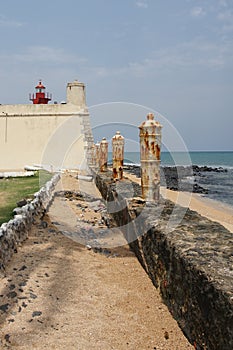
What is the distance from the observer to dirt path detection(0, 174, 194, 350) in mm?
3309

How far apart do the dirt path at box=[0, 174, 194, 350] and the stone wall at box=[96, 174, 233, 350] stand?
207 millimetres

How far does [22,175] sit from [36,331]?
45.3 ft

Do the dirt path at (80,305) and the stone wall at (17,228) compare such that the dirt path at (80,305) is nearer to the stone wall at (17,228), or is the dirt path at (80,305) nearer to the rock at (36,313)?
the rock at (36,313)

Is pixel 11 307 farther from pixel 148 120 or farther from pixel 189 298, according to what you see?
pixel 148 120

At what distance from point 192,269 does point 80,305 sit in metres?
1.52

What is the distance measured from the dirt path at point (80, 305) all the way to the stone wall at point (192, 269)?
21 cm

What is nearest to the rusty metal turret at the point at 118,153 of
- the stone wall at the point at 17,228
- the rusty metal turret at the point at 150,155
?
the stone wall at the point at 17,228

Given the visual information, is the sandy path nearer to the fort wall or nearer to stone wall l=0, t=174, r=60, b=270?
stone wall l=0, t=174, r=60, b=270

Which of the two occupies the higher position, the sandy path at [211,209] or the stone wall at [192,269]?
the stone wall at [192,269]

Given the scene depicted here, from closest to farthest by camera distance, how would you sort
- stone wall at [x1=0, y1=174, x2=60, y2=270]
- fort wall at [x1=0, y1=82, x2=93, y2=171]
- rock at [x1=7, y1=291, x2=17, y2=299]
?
1. rock at [x1=7, y1=291, x2=17, y2=299]
2. stone wall at [x1=0, y1=174, x2=60, y2=270]
3. fort wall at [x1=0, y1=82, x2=93, y2=171]

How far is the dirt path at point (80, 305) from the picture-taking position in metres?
3.31

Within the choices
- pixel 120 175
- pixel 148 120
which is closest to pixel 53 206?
pixel 120 175

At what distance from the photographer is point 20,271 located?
4.68 metres

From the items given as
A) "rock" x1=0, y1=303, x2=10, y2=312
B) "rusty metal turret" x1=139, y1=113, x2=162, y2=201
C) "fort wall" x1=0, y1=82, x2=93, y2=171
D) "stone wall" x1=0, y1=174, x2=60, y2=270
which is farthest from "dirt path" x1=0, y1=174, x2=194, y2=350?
"fort wall" x1=0, y1=82, x2=93, y2=171
